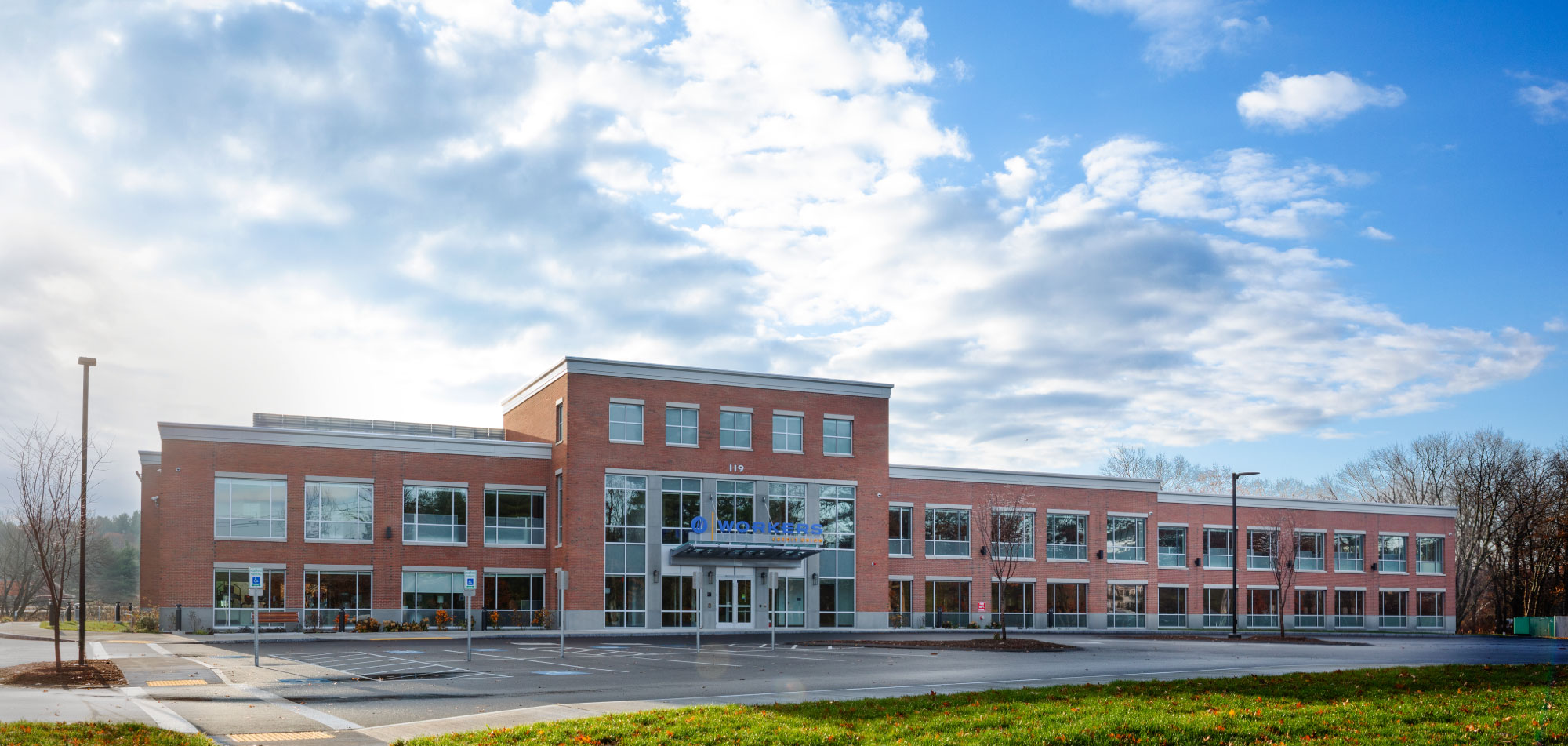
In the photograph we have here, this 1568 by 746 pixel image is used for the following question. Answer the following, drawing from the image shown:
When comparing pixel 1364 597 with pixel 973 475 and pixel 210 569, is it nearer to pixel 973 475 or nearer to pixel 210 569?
pixel 973 475

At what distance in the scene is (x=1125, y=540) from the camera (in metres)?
59.9

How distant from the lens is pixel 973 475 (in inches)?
2222

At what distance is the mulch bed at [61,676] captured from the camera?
21656 millimetres

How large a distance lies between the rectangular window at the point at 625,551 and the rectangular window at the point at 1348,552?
42.5 metres

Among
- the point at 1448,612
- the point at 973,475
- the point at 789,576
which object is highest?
the point at 973,475

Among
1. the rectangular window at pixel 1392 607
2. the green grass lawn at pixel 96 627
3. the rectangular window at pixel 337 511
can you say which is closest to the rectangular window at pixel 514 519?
the rectangular window at pixel 337 511

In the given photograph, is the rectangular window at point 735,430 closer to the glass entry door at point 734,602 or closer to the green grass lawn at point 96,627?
the glass entry door at point 734,602

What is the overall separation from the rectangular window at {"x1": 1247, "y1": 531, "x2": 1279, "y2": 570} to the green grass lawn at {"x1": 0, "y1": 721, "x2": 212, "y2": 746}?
5981 centimetres

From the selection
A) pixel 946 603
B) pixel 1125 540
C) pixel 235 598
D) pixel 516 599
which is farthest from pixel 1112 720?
pixel 1125 540

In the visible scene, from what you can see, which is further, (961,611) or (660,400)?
(961,611)

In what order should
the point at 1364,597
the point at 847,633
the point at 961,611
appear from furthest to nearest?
the point at 1364,597 → the point at 961,611 → the point at 847,633

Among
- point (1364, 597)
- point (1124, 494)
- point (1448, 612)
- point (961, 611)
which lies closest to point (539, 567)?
point (961, 611)

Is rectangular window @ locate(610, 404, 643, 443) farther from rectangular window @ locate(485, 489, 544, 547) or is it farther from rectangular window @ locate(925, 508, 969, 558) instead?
rectangular window @ locate(925, 508, 969, 558)

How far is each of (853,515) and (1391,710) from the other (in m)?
36.9
